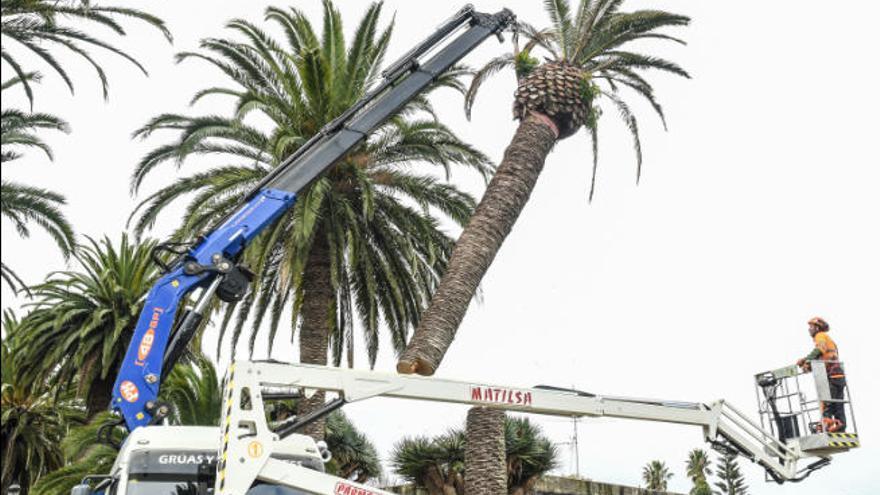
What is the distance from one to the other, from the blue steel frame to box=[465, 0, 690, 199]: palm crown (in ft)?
24.3

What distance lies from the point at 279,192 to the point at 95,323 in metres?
14.4

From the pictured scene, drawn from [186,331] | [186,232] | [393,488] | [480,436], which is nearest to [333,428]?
[393,488]

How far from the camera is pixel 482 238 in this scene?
1945 centimetres

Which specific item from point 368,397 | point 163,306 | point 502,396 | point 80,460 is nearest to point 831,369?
point 502,396

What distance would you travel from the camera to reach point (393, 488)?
2423cm

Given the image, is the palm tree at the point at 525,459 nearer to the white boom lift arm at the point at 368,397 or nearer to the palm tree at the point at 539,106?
the palm tree at the point at 539,106

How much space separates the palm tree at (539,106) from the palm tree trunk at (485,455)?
5.03 feet

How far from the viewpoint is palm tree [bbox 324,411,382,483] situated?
91.7 feet

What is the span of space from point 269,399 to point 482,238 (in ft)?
31.3

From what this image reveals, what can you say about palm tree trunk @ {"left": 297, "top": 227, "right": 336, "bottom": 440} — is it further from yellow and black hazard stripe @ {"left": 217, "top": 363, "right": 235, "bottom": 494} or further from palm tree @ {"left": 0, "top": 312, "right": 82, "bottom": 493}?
palm tree @ {"left": 0, "top": 312, "right": 82, "bottom": 493}

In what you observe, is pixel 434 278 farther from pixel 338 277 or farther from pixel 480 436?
pixel 480 436

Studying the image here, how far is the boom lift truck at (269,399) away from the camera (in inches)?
387

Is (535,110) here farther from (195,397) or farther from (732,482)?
(732,482)

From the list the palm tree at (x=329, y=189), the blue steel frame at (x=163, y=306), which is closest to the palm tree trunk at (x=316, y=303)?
the palm tree at (x=329, y=189)
